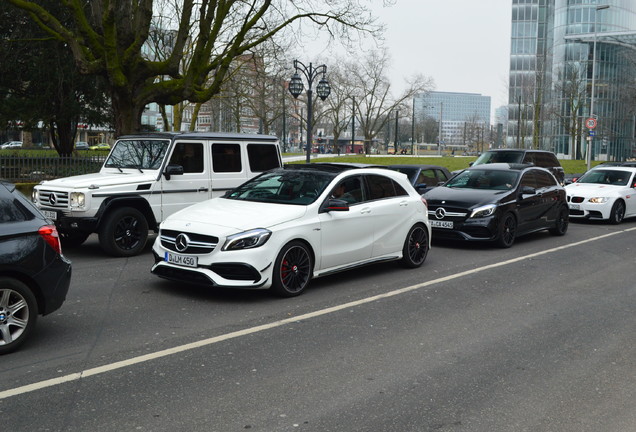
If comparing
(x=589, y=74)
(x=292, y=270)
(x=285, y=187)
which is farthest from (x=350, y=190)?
(x=589, y=74)

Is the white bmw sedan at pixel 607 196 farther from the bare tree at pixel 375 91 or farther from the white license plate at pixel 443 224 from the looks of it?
the bare tree at pixel 375 91

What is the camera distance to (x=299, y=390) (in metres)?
4.62

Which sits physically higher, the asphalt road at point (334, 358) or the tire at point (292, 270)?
the tire at point (292, 270)

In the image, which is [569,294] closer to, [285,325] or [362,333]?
[362,333]

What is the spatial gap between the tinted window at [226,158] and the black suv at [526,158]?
437 inches

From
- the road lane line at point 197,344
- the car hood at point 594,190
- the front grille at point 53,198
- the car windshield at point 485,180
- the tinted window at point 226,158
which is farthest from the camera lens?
the car hood at point 594,190

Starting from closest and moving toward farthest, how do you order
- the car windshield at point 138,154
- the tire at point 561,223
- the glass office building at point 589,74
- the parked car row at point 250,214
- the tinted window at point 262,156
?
the parked car row at point 250,214
the car windshield at point 138,154
the tinted window at point 262,156
the tire at point 561,223
the glass office building at point 589,74

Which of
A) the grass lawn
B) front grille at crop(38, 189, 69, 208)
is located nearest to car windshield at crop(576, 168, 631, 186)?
front grille at crop(38, 189, 69, 208)

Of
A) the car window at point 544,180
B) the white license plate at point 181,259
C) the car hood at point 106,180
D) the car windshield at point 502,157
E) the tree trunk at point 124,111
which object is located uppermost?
the tree trunk at point 124,111

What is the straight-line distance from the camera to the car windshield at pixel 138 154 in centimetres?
1077

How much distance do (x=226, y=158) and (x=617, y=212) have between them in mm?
11138

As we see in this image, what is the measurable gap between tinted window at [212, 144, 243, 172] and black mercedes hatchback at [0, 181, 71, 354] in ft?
19.1

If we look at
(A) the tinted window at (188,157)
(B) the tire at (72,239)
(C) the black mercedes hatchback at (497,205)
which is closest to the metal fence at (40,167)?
(B) the tire at (72,239)

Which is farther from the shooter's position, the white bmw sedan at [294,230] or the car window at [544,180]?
the car window at [544,180]
